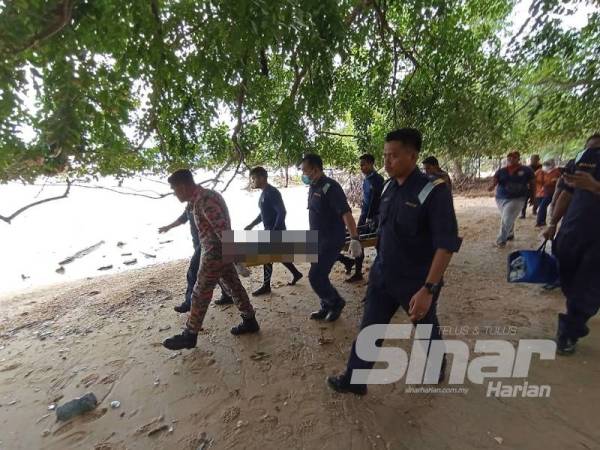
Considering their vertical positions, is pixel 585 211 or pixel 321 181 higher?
pixel 321 181

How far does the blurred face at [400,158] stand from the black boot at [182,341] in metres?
2.34

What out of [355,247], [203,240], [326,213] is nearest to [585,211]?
[355,247]

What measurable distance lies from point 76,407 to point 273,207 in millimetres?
2714

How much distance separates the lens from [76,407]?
2438mm

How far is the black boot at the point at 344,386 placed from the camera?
232cm

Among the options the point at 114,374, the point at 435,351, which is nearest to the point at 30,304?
the point at 114,374

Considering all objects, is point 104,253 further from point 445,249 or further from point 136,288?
point 445,249

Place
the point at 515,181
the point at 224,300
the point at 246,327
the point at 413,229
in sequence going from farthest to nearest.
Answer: the point at 515,181
the point at 224,300
the point at 246,327
the point at 413,229

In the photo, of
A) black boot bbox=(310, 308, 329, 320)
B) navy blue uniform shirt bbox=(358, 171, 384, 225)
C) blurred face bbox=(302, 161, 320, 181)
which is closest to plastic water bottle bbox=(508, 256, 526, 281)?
black boot bbox=(310, 308, 329, 320)

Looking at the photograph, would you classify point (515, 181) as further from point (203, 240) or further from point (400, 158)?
point (203, 240)

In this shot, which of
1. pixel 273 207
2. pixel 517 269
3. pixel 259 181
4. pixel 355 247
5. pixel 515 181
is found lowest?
pixel 517 269

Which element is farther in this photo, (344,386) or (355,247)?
(355,247)

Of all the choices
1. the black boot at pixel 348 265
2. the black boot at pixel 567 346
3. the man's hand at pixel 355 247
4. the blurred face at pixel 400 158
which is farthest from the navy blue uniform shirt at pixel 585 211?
the black boot at pixel 348 265

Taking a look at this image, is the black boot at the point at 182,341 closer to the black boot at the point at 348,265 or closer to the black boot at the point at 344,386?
the black boot at the point at 344,386
